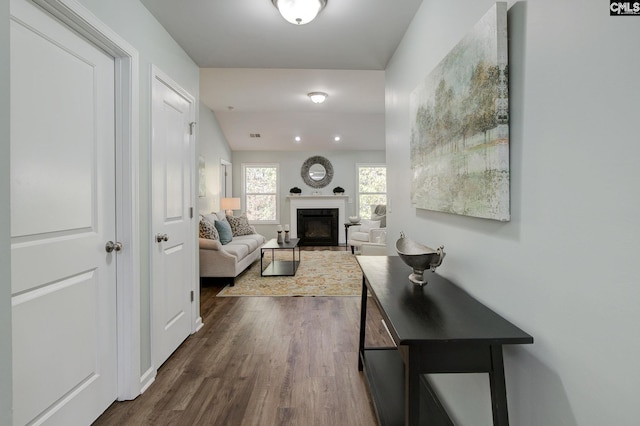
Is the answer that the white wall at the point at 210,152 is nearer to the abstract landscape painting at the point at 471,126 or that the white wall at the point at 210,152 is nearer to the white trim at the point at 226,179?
the white trim at the point at 226,179

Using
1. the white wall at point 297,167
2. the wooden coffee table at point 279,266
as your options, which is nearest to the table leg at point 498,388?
the wooden coffee table at point 279,266

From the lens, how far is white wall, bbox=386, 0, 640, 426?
0.69 m

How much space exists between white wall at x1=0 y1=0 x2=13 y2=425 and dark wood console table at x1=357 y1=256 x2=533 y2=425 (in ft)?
3.67

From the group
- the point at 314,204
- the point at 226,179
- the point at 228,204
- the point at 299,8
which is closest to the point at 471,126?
the point at 299,8

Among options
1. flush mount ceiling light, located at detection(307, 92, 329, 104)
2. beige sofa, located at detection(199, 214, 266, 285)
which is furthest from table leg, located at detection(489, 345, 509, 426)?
flush mount ceiling light, located at detection(307, 92, 329, 104)

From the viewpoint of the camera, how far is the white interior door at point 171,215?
2.20 m

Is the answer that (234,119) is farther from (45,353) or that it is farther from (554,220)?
(554,220)

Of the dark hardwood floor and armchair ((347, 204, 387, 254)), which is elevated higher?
armchair ((347, 204, 387, 254))

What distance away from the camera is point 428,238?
1.96 m

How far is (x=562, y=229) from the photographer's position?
867 mm

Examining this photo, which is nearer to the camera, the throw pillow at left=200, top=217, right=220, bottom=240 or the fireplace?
the throw pillow at left=200, top=217, right=220, bottom=240

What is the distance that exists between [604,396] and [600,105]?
0.67 meters

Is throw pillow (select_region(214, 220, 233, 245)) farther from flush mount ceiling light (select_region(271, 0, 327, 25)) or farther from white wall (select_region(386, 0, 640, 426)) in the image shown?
white wall (select_region(386, 0, 640, 426))

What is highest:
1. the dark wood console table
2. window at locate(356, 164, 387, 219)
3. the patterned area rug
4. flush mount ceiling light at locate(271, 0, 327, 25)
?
flush mount ceiling light at locate(271, 0, 327, 25)
